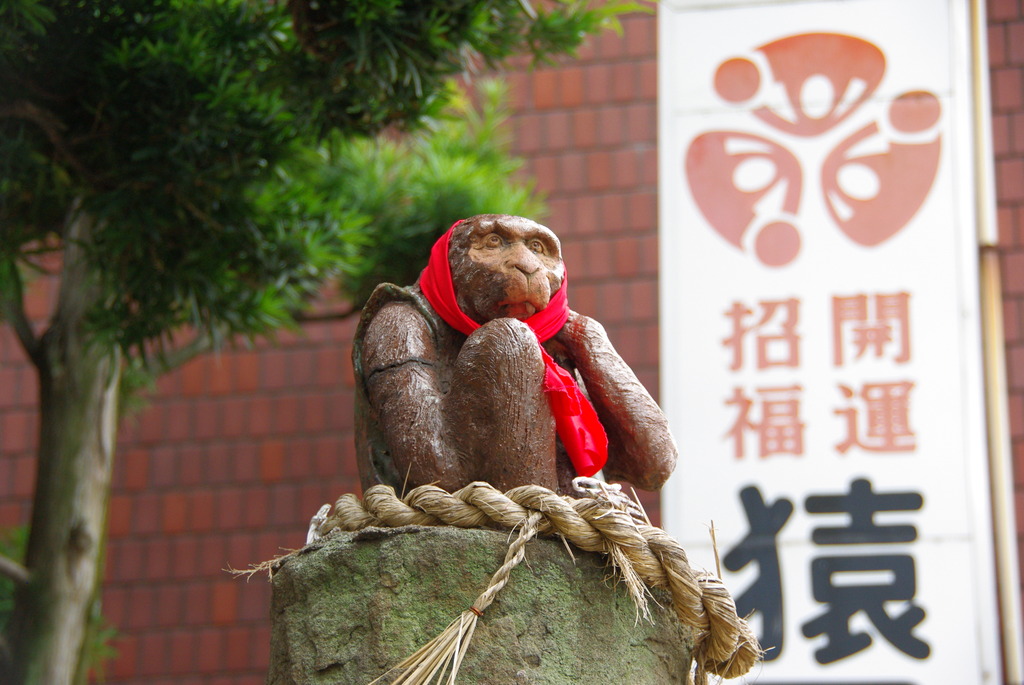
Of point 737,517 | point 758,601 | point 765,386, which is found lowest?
point 758,601

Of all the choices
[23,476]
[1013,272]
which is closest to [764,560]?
[1013,272]

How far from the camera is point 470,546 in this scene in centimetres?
148

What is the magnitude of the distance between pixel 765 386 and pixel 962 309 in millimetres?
540

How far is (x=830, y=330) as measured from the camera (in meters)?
3.43

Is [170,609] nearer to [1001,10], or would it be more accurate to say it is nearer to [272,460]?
[272,460]

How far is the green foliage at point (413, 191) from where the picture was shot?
12.3 feet

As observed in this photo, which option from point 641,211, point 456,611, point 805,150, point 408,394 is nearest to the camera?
point 456,611

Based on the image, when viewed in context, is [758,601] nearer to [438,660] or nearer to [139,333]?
[139,333]

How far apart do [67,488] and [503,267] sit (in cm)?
215

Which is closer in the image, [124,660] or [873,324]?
[873,324]

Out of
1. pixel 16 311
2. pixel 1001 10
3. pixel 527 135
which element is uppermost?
pixel 1001 10

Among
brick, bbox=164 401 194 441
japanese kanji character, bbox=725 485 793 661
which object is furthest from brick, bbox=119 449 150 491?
japanese kanji character, bbox=725 485 793 661

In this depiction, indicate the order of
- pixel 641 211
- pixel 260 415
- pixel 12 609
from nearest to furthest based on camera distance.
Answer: pixel 12 609 < pixel 641 211 < pixel 260 415

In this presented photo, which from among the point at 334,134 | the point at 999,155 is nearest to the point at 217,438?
the point at 334,134
